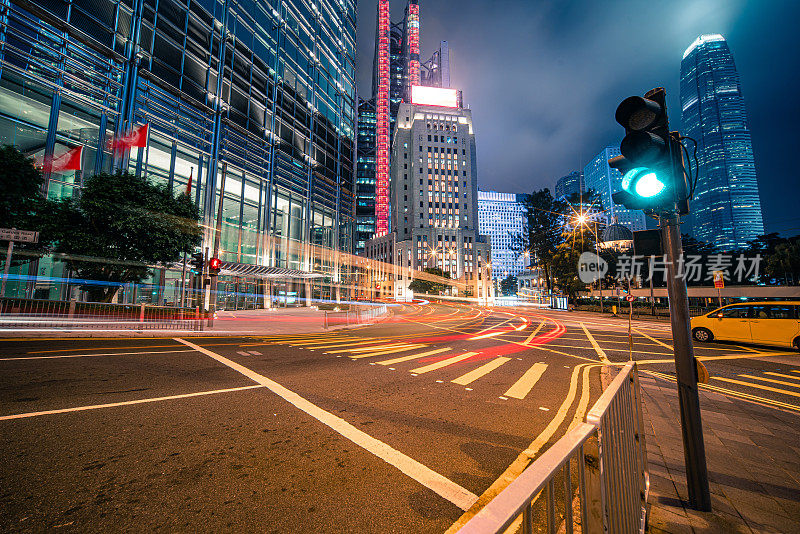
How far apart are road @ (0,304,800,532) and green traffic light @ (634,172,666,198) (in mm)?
3122

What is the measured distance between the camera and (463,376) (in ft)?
23.7

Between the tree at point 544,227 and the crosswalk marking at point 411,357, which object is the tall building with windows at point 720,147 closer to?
the tree at point 544,227

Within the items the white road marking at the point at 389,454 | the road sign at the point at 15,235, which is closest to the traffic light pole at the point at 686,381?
the white road marking at the point at 389,454

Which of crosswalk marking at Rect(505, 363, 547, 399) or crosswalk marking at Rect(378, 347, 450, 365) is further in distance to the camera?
crosswalk marking at Rect(378, 347, 450, 365)

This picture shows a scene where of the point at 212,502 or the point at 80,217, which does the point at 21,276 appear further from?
the point at 212,502

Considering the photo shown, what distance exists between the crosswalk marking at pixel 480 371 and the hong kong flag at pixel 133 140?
27.5m

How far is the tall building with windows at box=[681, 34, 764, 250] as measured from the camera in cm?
15300

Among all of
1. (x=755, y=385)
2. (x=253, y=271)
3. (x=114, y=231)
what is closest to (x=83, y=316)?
(x=114, y=231)

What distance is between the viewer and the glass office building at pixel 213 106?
797 inches

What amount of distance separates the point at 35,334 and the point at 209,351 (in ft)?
24.6

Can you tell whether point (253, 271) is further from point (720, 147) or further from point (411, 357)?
point (720, 147)

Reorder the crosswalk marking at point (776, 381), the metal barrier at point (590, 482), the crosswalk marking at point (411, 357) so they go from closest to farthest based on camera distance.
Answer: the metal barrier at point (590, 482) < the crosswalk marking at point (776, 381) < the crosswalk marking at point (411, 357)

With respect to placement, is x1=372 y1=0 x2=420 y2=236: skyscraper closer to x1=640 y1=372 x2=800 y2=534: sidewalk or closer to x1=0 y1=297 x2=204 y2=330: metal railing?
x1=0 y1=297 x2=204 y2=330: metal railing

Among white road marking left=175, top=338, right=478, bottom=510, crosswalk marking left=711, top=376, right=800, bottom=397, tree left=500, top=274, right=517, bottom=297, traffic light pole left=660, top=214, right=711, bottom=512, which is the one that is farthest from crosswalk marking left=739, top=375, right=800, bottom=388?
tree left=500, top=274, right=517, bottom=297
